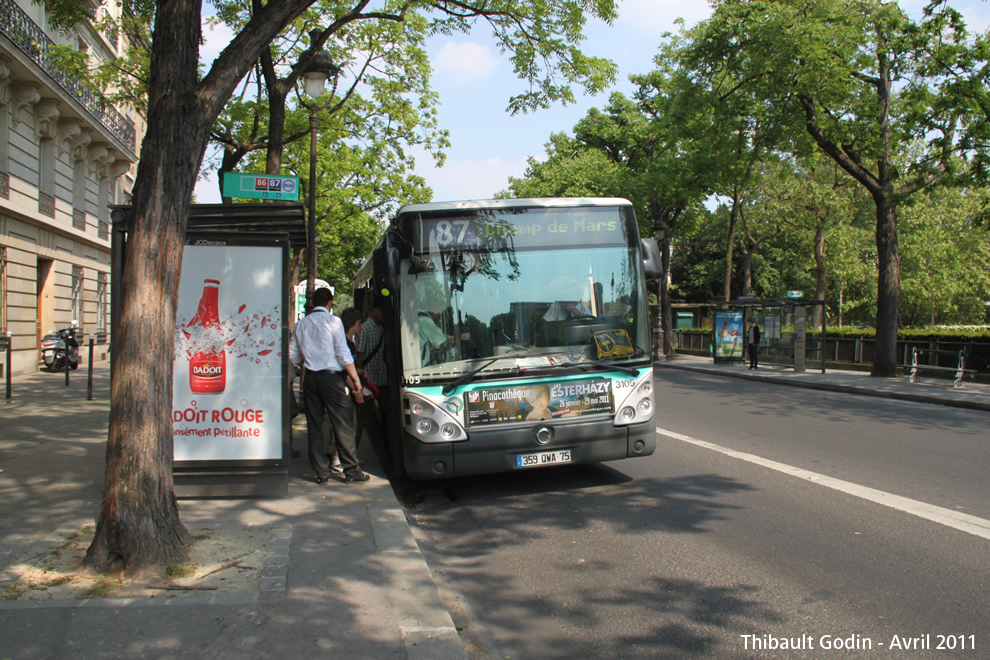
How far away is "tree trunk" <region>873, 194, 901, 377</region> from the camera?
21547mm

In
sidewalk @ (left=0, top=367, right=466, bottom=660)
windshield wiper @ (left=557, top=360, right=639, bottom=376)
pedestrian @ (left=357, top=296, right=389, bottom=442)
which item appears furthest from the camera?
pedestrian @ (left=357, top=296, right=389, bottom=442)

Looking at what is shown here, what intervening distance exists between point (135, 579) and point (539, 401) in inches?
140

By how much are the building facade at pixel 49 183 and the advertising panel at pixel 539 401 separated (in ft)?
34.8

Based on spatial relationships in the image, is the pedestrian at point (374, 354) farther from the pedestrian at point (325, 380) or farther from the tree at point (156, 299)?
the tree at point (156, 299)

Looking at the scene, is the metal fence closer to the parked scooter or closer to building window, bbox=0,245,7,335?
the parked scooter

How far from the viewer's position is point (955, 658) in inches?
139

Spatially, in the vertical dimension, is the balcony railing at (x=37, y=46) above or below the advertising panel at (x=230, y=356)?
above

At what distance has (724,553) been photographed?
5148 millimetres

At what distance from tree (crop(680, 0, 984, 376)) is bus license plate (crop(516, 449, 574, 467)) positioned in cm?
1606

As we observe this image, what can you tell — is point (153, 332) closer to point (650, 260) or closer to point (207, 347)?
point (207, 347)

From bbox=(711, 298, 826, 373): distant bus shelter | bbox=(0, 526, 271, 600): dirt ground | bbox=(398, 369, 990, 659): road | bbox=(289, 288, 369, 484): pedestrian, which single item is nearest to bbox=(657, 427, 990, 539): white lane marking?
bbox=(398, 369, 990, 659): road

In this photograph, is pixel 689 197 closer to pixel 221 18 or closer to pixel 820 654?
pixel 221 18

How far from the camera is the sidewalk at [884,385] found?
53.0 ft

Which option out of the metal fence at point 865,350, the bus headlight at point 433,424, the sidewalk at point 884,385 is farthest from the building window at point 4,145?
the metal fence at point 865,350
